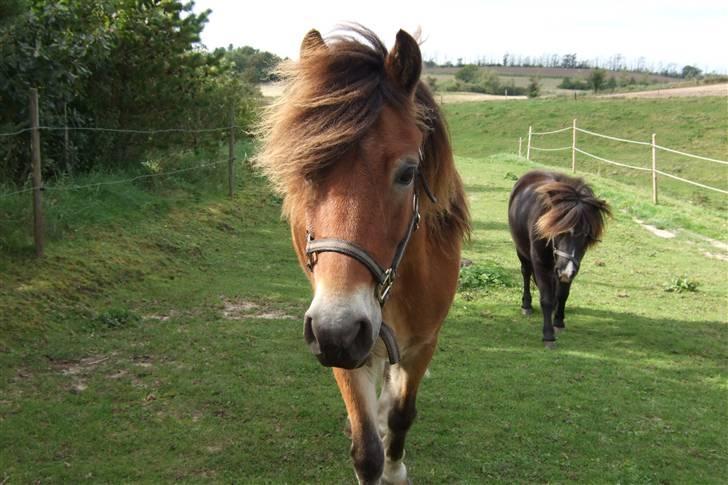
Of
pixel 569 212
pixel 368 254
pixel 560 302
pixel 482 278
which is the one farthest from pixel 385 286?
pixel 482 278

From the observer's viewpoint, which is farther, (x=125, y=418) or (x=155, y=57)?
(x=155, y=57)

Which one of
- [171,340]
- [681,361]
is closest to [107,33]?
[171,340]

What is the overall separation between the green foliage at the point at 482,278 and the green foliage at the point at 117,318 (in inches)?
151

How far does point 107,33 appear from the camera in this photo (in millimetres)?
7758

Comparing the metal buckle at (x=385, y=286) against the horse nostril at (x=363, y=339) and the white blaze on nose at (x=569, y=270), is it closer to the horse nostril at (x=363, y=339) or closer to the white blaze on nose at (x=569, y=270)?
the horse nostril at (x=363, y=339)

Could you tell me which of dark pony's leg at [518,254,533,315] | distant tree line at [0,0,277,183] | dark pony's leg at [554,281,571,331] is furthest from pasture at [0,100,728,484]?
distant tree line at [0,0,277,183]

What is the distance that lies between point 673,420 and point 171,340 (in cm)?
393

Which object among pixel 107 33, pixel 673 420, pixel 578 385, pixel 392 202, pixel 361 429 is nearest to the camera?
pixel 392 202

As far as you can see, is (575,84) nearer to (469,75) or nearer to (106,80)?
(469,75)

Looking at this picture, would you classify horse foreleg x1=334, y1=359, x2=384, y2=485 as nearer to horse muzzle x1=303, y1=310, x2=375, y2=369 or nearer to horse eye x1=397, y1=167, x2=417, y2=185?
horse muzzle x1=303, y1=310, x2=375, y2=369

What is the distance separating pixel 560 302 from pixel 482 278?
1.63 m

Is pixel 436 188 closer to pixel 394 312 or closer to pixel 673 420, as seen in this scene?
pixel 394 312

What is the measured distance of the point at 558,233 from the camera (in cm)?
550

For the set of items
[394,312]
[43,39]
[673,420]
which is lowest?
[673,420]
